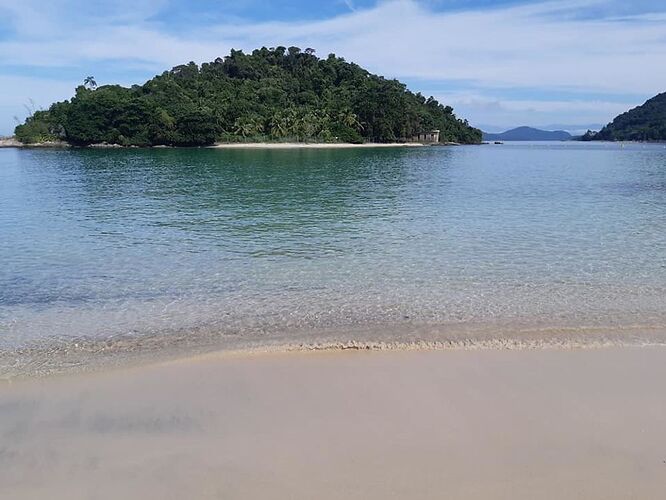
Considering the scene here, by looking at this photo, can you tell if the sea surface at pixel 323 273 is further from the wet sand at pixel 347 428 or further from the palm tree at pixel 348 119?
the palm tree at pixel 348 119

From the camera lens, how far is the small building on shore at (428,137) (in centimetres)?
16012

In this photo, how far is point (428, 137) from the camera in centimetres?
16575

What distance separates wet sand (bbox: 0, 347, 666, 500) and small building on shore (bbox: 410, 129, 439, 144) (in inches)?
6089

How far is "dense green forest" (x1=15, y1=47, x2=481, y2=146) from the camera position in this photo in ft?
399

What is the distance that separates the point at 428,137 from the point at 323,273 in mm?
160634

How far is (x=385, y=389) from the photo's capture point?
6230mm

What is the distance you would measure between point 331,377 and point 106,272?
8.18m

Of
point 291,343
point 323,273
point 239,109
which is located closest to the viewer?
point 291,343

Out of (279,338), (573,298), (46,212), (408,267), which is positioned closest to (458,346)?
(279,338)

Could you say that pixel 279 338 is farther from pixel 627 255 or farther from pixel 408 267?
pixel 627 255

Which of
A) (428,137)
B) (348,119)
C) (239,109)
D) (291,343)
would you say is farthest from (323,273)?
(428,137)

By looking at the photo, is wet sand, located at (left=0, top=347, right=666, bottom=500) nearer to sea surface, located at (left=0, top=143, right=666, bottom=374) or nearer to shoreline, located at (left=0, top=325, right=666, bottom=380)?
shoreline, located at (left=0, top=325, right=666, bottom=380)

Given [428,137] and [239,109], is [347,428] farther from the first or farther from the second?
[428,137]

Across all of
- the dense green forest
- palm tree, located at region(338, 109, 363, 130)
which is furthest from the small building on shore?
palm tree, located at region(338, 109, 363, 130)
